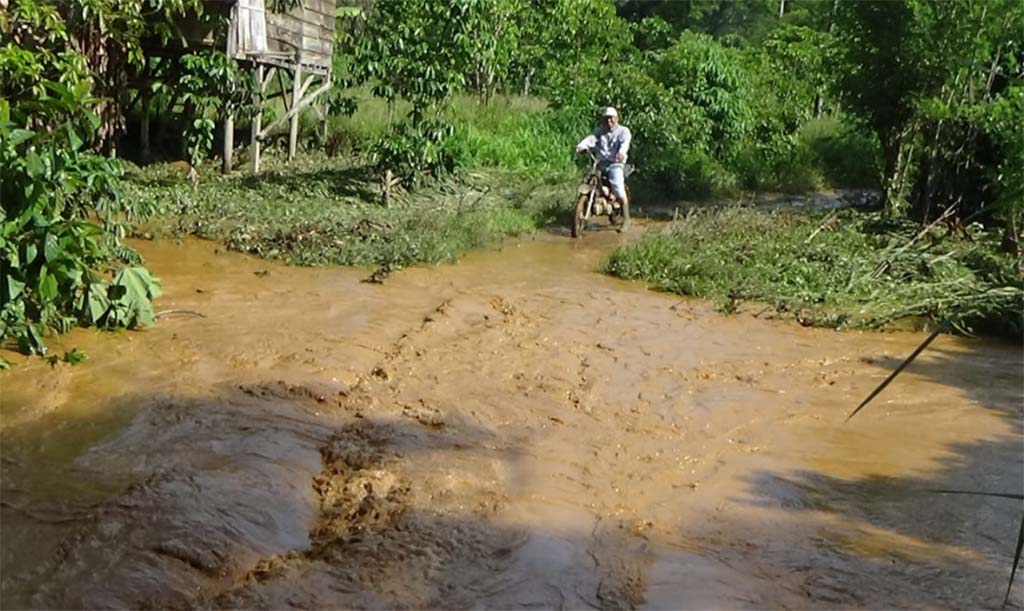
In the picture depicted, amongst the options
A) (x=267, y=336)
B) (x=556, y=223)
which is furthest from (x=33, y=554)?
(x=556, y=223)

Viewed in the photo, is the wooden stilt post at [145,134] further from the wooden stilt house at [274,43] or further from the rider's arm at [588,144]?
the rider's arm at [588,144]

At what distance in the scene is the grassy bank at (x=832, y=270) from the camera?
Answer: 955 cm

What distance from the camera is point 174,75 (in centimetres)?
1464

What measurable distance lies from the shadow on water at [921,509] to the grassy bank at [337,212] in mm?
5368

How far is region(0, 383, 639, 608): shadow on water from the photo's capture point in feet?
12.8

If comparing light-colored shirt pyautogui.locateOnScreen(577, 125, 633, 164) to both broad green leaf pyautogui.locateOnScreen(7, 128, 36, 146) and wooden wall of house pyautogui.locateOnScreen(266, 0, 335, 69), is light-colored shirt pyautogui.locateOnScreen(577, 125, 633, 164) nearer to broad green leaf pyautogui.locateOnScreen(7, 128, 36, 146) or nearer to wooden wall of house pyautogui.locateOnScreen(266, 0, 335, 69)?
wooden wall of house pyautogui.locateOnScreen(266, 0, 335, 69)

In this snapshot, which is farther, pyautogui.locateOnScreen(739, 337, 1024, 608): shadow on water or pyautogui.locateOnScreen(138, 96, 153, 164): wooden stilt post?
pyautogui.locateOnScreen(138, 96, 153, 164): wooden stilt post

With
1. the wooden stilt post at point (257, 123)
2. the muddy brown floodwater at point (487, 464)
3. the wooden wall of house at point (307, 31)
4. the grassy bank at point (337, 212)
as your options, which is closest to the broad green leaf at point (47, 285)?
the muddy brown floodwater at point (487, 464)

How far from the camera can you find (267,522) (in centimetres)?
450

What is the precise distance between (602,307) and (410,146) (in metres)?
5.09

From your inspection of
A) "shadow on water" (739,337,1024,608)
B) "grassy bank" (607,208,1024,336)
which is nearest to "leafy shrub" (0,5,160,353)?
"shadow on water" (739,337,1024,608)

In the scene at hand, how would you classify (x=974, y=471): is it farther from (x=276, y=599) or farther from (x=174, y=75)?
(x=174, y=75)

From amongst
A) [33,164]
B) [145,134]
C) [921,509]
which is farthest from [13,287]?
[145,134]

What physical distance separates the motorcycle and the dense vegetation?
74cm
